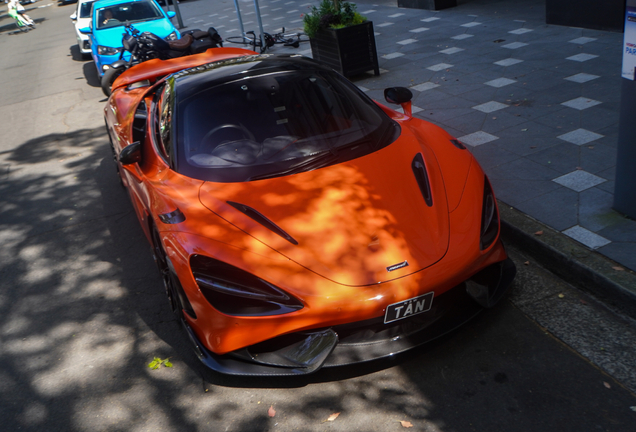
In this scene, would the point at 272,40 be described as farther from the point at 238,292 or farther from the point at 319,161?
the point at 238,292

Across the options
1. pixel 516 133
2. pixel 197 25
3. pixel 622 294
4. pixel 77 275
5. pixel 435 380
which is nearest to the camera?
→ pixel 435 380

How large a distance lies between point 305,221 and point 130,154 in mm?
1657

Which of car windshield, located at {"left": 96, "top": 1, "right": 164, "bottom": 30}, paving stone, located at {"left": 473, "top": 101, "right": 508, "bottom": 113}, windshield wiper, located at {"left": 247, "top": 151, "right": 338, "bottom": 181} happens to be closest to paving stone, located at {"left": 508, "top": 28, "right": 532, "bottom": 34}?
paving stone, located at {"left": 473, "top": 101, "right": 508, "bottom": 113}

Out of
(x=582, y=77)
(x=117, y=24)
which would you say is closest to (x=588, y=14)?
(x=582, y=77)

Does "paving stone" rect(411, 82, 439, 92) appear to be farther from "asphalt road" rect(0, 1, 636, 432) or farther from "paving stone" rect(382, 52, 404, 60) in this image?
"asphalt road" rect(0, 1, 636, 432)

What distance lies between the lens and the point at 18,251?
4988mm

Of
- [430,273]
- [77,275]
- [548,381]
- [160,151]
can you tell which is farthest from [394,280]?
[77,275]

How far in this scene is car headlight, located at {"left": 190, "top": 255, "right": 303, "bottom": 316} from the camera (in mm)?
2662

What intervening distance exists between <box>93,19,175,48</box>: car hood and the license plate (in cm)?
958

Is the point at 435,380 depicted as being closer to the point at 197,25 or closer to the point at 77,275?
the point at 77,275

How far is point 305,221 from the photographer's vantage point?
298cm

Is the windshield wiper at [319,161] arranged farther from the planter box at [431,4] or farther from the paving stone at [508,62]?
the planter box at [431,4]

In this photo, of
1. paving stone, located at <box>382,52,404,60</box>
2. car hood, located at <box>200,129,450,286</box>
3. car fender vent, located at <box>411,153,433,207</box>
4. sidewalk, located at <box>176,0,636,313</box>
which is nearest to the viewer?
car hood, located at <box>200,129,450,286</box>

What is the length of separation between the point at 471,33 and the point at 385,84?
3.35 meters
